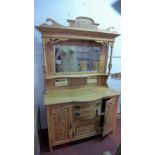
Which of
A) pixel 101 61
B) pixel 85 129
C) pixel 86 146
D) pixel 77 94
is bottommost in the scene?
pixel 86 146

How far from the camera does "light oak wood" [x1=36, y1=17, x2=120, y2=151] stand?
1.46 meters

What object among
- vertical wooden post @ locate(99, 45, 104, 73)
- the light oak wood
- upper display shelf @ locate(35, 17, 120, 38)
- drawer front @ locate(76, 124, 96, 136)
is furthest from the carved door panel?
upper display shelf @ locate(35, 17, 120, 38)

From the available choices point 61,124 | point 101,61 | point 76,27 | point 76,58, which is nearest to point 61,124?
point 61,124

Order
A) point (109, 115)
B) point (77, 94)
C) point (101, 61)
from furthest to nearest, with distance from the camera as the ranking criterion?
point (101, 61) < point (109, 115) < point (77, 94)

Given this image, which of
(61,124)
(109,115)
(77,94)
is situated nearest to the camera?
(61,124)

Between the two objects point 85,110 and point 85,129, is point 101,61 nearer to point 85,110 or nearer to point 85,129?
point 85,110

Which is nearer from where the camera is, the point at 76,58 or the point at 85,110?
the point at 85,110

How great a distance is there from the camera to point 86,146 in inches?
66.4

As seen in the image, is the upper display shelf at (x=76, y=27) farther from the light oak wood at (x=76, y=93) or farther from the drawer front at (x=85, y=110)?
the drawer front at (x=85, y=110)

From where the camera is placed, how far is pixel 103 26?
75.9 inches

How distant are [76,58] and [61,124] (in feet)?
2.92
